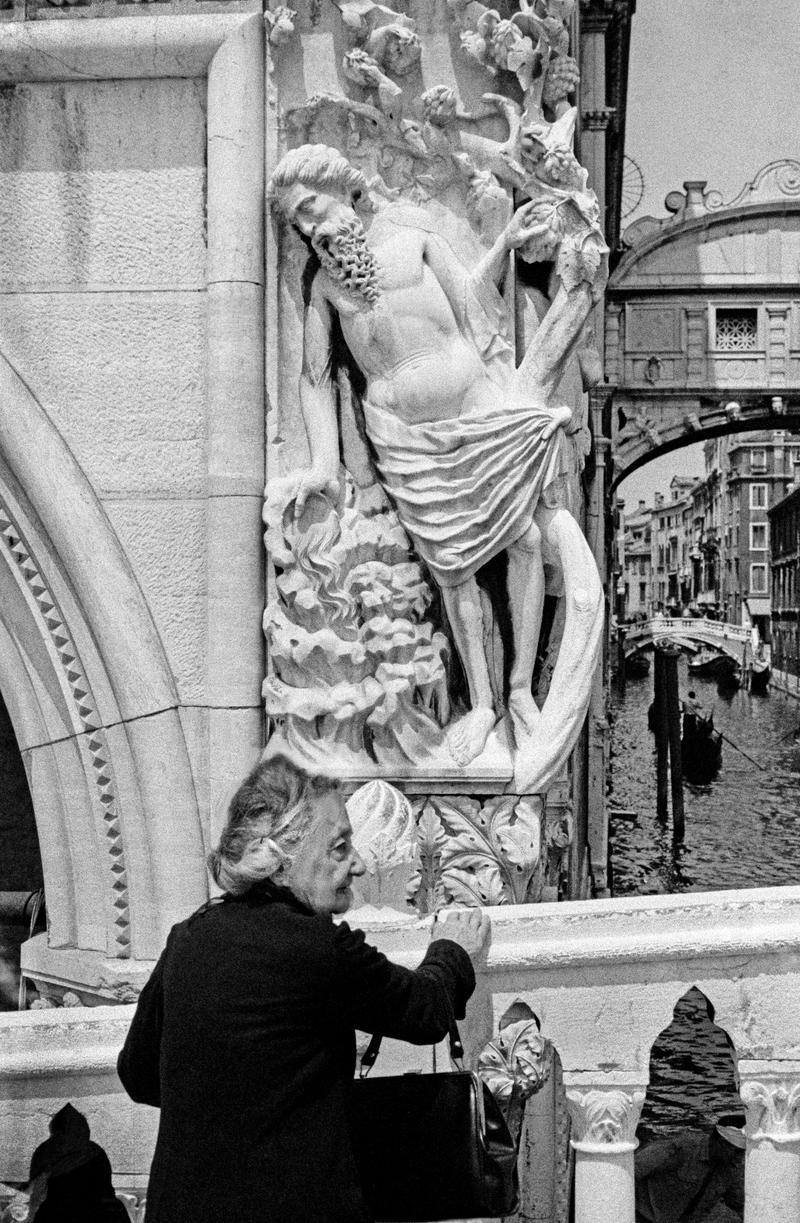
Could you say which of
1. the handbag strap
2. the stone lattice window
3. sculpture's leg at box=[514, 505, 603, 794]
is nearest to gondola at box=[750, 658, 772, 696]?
the stone lattice window

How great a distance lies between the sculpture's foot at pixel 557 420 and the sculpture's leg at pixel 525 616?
0.83 ft

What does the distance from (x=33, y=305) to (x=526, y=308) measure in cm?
143

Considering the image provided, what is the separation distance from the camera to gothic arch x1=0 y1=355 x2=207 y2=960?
177 inches

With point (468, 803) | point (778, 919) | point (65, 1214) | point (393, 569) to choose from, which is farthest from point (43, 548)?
point (778, 919)

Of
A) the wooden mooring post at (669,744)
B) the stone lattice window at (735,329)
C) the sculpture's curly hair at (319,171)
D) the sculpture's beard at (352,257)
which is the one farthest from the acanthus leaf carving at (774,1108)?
the stone lattice window at (735,329)

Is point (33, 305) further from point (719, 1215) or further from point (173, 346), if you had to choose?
point (719, 1215)

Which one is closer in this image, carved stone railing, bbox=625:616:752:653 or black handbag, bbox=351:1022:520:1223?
black handbag, bbox=351:1022:520:1223

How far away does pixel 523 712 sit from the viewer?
4.42 m

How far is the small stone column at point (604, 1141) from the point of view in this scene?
3.20 meters

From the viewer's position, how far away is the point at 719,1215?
4578 millimetres

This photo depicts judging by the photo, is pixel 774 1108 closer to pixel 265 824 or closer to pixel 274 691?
pixel 265 824

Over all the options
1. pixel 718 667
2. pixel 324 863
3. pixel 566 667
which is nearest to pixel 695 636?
pixel 718 667

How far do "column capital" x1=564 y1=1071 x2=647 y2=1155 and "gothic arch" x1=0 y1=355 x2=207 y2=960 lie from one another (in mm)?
1603

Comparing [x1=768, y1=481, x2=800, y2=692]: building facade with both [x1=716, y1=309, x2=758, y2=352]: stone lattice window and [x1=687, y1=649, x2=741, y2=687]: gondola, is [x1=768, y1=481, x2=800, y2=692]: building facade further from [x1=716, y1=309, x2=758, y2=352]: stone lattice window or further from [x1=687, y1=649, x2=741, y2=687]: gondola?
[x1=716, y1=309, x2=758, y2=352]: stone lattice window
